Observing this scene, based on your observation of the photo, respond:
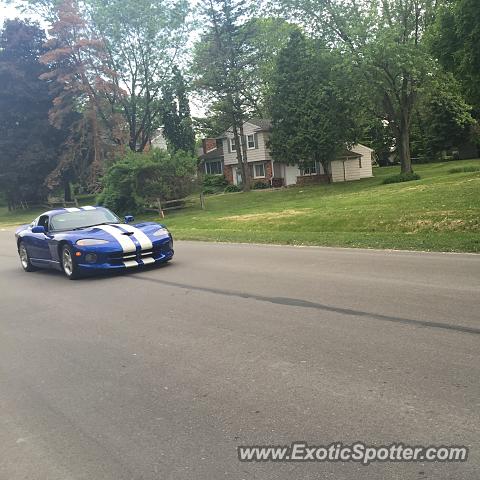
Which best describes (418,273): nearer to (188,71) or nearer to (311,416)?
(311,416)

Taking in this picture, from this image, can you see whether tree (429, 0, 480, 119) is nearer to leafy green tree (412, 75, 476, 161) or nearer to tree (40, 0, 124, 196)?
tree (40, 0, 124, 196)

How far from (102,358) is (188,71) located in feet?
127

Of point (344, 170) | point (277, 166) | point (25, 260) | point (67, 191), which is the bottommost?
point (25, 260)

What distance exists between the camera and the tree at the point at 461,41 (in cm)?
1450

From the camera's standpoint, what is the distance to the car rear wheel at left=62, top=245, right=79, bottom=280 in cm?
1091

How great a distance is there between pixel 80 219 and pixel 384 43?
26.6m

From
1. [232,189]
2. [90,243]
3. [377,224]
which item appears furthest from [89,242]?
[232,189]

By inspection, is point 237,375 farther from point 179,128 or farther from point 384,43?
point 179,128

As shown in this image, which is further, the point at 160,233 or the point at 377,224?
the point at 377,224

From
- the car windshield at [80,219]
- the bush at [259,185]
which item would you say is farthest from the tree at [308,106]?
the car windshield at [80,219]

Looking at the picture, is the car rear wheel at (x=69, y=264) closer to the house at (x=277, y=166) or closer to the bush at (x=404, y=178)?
the bush at (x=404, y=178)

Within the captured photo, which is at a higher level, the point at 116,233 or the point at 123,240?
the point at 116,233

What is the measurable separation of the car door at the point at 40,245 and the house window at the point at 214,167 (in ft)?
152

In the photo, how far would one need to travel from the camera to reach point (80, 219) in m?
12.1
